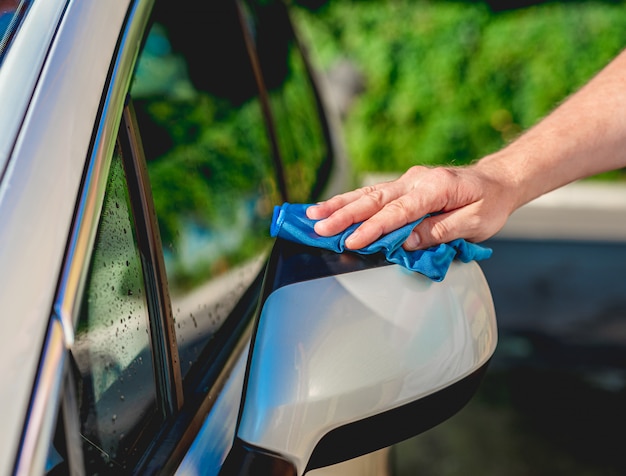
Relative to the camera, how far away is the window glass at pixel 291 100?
216 centimetres

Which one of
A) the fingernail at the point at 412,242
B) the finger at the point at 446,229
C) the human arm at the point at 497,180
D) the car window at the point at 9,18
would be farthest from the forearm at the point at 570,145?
the car window at the point at 9,18

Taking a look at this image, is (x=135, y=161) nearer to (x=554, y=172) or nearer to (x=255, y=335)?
(x=255, y=335)

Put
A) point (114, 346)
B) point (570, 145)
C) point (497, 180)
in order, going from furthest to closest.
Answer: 1. point (570, 145)
2. point (497, 180)
3. point (114, 346)

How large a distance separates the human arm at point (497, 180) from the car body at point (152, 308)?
0.08 m

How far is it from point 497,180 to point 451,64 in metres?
7.50

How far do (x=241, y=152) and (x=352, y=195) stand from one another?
0.55 meters

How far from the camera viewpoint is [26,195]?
2.65ft

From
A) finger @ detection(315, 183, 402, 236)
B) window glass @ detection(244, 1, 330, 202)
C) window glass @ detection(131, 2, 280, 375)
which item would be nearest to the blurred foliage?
window glass @ detection(244, 1, 330, 202)

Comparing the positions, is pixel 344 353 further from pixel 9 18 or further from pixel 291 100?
pixel 291 100

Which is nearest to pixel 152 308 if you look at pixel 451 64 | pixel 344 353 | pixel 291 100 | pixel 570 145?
pixel 344 353

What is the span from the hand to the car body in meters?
0.06

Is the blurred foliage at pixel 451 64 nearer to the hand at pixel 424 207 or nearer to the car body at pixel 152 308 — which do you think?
the hand at pixel 424 207

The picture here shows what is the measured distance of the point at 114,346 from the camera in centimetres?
98

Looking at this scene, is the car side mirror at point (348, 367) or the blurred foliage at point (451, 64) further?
the blurred foliage at point (451, 64)
